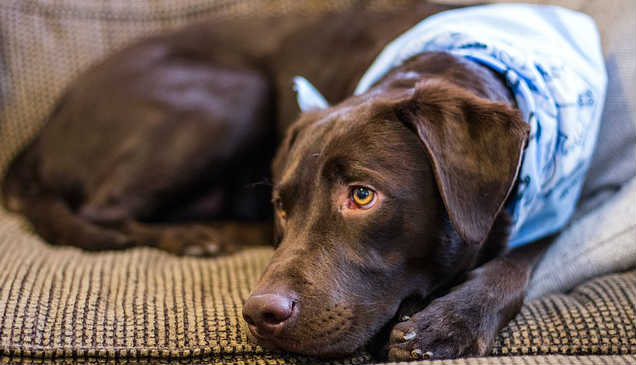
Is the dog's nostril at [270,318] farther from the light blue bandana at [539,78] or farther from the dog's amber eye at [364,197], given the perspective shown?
the light blue bandana at [539,78]

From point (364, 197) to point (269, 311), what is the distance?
351 mm

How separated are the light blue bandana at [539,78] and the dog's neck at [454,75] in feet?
0.10

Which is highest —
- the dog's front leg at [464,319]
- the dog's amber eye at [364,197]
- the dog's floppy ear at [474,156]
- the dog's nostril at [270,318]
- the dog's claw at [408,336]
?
the dog's floppy ear at [474,156]

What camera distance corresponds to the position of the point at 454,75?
5.79 feet

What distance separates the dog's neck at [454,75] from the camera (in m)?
1.73

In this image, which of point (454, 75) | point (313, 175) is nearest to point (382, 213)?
point (313, 175)

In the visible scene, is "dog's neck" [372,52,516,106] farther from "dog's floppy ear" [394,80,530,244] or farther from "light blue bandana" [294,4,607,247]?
"dog's floppy ear" [394,80,530,244]

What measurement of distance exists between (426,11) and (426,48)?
60 centimetres

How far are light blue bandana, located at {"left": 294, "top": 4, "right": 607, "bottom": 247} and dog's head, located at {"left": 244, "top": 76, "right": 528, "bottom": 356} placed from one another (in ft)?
0.86

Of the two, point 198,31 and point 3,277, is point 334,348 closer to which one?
point 3,277

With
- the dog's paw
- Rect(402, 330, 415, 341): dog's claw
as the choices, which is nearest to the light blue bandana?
the dog's paw

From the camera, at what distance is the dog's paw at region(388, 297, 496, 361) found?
1.34 meters

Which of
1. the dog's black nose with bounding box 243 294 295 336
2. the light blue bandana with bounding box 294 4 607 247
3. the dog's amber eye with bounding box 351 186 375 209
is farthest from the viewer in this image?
the light blue bandana with bounding box 294 4 607 247

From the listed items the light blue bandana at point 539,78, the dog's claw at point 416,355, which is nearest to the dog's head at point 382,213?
the dog's claw at point 416,355
